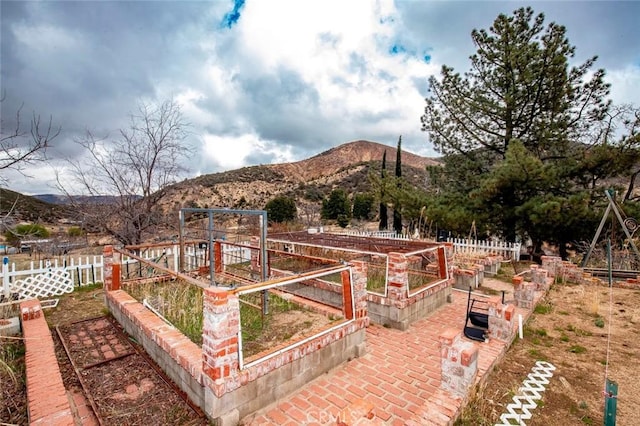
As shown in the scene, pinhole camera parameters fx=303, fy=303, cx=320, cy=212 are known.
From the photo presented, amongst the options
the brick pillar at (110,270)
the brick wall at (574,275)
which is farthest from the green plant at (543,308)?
the brick pillar at (110,270)

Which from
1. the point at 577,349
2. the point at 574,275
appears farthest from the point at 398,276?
the point at 574,275

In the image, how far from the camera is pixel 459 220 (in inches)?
516

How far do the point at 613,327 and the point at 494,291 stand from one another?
2.52 metres

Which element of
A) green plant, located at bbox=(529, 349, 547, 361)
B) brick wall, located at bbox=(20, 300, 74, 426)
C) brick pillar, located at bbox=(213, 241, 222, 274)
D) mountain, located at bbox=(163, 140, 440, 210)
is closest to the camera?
brick wall, located at bbox=(20, 300, 74, 426)

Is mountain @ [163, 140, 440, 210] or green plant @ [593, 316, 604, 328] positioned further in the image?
mountain @ [163, 140, 440, 210]

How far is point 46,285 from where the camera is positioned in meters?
7.23

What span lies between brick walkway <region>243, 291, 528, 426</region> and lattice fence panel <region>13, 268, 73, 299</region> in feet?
23.3

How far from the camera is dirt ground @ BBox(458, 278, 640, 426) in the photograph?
3.19m

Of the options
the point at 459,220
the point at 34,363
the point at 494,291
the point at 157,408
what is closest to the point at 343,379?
the point at 157,408

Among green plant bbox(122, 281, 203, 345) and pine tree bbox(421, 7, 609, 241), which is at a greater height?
pine tree bbox(421, 7, 609, 241)

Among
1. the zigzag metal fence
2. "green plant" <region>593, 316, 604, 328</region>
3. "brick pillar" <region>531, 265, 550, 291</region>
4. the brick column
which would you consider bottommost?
"green plant" <region>593, 316, 604, 328</region>

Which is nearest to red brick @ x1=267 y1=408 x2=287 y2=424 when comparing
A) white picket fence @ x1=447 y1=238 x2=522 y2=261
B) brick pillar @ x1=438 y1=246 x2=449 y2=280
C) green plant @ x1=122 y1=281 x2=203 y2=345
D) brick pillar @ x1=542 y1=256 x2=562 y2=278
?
green plant @ x1=122 y1=281 x2=203 y2=345

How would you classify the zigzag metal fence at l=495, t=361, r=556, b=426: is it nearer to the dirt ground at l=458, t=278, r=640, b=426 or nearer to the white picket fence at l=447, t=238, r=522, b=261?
the dirt ground at l=458, t=278, r=640, b=426

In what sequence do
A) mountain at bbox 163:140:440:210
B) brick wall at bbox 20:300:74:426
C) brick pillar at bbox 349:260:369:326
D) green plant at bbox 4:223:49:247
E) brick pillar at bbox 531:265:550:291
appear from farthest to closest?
mountain at bbox 163:140:440:210
brick pillar at bbox 531:265:550:291
green plant at bbox 4:223:49:247
brick pillar at bbox 349:260:369:326
brick wall at bbox 20:300:74:426
